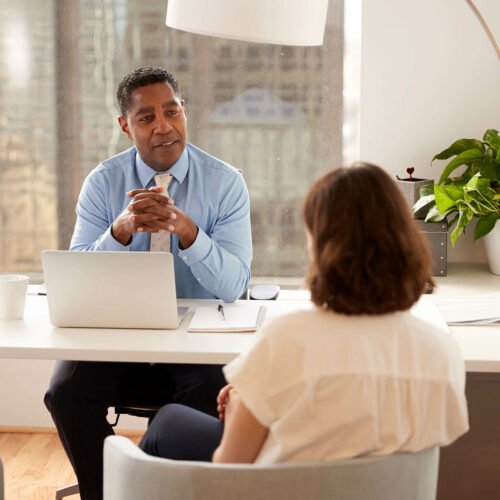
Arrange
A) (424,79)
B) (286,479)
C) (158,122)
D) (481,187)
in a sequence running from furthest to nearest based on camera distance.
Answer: (424,79) → (481,187) → (158,122) → (286,479)

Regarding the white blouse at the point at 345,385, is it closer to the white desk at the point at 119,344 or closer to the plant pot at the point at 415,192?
the white desk at the point at 119,344

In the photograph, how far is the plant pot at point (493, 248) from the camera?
2826 mm

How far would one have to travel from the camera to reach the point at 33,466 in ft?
9.41

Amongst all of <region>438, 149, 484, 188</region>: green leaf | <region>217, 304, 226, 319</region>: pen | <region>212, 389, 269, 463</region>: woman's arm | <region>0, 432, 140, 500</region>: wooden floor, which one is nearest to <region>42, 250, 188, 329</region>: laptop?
<region>217, 304, 226, 319</region>: pen

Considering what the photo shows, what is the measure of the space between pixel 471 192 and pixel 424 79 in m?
0.60

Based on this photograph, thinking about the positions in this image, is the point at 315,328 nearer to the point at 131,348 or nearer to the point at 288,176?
the point at 131,348

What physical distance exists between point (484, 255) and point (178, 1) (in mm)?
1714

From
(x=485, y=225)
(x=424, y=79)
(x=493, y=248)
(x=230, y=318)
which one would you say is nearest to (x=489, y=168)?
(x=485, y=225)

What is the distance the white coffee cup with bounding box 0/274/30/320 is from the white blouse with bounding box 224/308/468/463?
92cm

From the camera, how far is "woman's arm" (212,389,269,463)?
1.22 meters

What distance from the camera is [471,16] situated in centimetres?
297

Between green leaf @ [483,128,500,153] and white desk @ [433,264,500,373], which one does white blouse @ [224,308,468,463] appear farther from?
green leaf @ [483,128,500,153]

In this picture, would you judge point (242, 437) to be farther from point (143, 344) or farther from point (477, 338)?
point (477, 338)

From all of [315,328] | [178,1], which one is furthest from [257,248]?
[315,328]
